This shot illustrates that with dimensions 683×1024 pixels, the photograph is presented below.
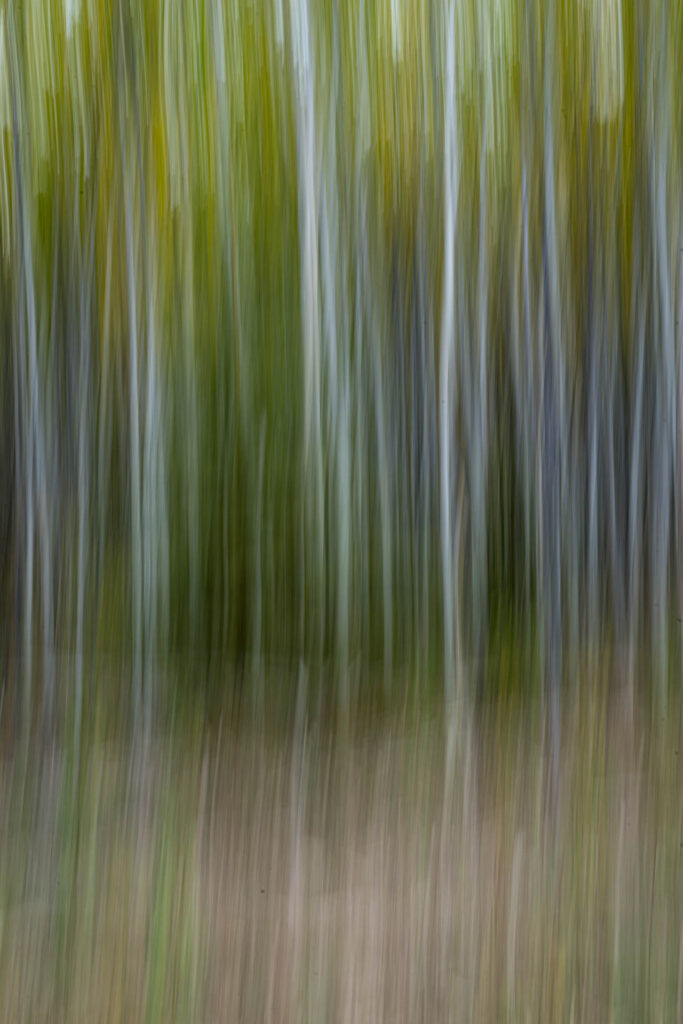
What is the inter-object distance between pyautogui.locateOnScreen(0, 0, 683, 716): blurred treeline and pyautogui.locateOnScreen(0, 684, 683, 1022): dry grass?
69 mm

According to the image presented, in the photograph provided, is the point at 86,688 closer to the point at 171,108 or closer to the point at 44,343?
the point at 44,343

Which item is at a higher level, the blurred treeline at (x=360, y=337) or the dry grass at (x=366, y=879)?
the blurred treeline at (x=360, y=337)

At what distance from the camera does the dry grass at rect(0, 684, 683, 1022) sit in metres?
0.69

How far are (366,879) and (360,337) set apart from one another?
16.5 inches

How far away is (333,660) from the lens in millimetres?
698

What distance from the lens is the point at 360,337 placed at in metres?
0.71

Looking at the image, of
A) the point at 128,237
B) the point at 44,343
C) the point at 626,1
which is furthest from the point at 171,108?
the point at 626,1

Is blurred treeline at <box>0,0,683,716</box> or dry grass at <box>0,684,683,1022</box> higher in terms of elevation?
blurred treeline at <box>0,0,683,716</box>

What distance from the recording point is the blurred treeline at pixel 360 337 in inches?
27.5

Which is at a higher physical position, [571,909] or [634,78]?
[634,78]

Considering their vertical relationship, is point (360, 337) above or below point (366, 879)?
above

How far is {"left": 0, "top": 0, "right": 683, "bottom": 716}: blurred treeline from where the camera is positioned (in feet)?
2.29

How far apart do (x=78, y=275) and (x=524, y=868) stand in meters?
0.58

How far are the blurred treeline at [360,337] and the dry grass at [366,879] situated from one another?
0.07 metres
